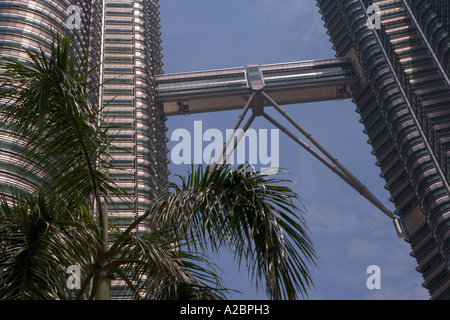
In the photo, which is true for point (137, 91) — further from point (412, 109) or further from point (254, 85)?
point (412, 109)

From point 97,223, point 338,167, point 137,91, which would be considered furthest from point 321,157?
point 97,223

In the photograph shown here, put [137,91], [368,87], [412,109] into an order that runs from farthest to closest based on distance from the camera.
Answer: [368,87] < [137,91] < [412,109]

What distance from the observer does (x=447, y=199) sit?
A: 12450 centimetres

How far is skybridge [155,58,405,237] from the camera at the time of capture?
6112 inches

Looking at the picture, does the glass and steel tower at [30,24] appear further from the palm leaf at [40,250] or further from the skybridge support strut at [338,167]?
the palm leaf at [40,250]

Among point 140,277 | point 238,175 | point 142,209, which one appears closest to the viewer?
point 238,175

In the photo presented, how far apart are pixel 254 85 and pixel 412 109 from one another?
3775 cm

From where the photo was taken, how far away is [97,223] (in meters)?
12.1

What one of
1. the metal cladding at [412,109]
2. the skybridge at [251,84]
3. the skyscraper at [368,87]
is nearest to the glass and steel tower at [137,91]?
the skyscraper at [368,87]

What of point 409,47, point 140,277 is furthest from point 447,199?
point 140,277

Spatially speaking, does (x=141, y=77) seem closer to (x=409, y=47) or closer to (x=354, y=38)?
(x=354, y=38)

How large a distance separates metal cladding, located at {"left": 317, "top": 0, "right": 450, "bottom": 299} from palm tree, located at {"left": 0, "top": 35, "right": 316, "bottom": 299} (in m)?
117

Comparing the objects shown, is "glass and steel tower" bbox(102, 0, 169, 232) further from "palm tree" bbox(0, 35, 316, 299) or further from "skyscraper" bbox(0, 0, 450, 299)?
"palm tree" bbox(0, 35, 316, 299)

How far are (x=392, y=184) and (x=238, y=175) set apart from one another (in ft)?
451
